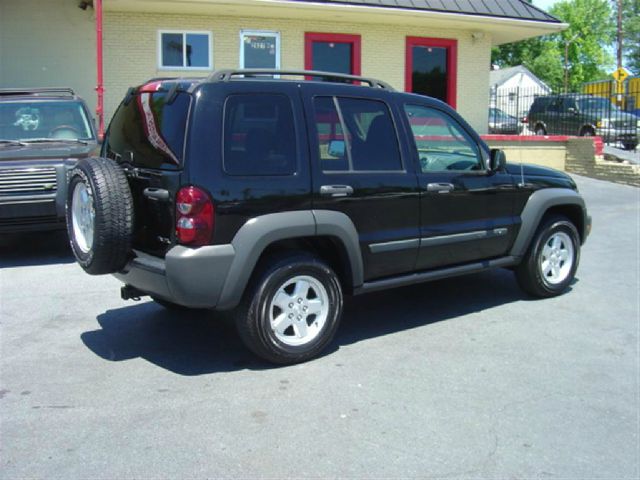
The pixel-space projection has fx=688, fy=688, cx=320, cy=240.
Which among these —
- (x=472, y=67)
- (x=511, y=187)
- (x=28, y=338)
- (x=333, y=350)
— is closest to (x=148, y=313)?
(x=28, y=338)

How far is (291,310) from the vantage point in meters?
4.79

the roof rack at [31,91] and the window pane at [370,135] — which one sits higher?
the roof rack at [31,91]

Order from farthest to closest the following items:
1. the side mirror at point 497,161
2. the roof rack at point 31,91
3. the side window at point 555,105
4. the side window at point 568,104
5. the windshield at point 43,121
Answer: the side window at point 555,105, the side window at point 568,104, the roof rack at point 31,91, the windshield at point 43,121, the side mirror at point 497,161

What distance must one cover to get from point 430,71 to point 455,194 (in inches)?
478

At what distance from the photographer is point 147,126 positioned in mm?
4805

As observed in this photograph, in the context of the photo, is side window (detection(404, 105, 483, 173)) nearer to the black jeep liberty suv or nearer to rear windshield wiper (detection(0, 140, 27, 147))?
the black jeep liberty suv

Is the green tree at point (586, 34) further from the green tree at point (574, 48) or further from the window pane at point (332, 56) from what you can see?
the window pane at point (332, 56)

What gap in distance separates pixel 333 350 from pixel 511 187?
2260 millimetres

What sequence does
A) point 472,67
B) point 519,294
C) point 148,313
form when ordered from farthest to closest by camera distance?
point 472,67, point 519,294, point 148,313

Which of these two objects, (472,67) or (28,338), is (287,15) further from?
(28,338)

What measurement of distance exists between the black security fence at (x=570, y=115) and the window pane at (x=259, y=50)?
7379 millimetres

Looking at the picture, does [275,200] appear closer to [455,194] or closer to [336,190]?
[336,190]

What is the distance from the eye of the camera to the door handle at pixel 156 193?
4414mm

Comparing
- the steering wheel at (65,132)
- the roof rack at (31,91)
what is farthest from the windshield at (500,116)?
the steering wheel at (65,132)
